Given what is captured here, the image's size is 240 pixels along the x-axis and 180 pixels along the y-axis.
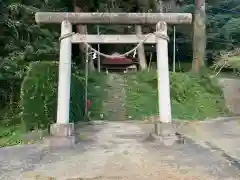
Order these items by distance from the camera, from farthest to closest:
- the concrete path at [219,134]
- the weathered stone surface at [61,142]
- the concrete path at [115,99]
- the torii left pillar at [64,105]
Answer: the concrete path at [115,99] < the torii left pillar at [64,105] < the weathered stone surface at [61,142] < the concrete path at [219,134]

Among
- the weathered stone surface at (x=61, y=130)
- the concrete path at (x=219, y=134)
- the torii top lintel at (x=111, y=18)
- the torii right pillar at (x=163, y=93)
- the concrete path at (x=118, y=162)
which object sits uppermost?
the torii top lintel at (x=111, y=18)

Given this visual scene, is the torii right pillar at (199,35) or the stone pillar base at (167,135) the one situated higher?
the torii right pillar at (199,35)

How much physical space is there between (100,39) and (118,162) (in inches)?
125

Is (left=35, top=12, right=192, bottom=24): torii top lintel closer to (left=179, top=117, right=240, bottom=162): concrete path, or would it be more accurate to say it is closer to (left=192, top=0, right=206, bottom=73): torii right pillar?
(left=179, top=117, right=240, bottom=162): concrete path

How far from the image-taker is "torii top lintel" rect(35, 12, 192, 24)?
762 cm

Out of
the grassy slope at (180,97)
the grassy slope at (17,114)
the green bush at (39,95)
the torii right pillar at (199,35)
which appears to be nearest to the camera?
the green bush at (39,95)

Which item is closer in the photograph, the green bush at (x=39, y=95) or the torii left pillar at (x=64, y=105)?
the torii left pillar at (x=64, y=105)

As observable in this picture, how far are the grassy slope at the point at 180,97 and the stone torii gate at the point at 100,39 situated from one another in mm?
4312

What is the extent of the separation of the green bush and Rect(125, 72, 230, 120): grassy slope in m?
4.11

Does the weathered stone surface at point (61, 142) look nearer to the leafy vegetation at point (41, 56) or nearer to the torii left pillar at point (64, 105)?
the torii left pillar at point (64, 105)

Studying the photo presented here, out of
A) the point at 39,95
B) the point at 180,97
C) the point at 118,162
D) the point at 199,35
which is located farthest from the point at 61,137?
the point at 199,35

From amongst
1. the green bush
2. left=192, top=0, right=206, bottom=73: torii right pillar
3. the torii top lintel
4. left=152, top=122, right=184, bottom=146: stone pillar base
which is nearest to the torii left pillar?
the torii top lintel

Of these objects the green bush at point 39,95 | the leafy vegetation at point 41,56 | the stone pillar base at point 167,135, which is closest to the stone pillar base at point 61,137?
the green bush at point 39,95

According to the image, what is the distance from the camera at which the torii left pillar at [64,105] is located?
23.7ft
